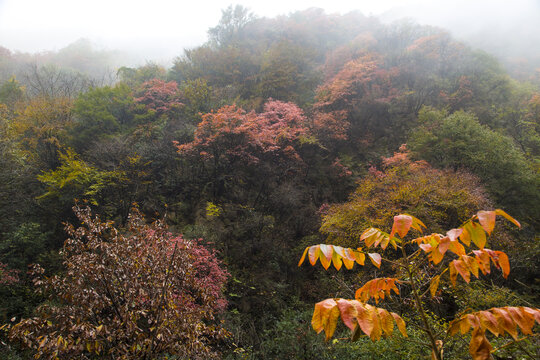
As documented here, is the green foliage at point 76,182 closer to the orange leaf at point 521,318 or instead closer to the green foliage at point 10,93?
the green foliage at point 10,93

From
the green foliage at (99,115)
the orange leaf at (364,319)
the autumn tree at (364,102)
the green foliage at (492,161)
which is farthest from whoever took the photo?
the autumn tree at (364,102)

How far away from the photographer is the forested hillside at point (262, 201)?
11.6 ft

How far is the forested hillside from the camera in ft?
→ 11.6

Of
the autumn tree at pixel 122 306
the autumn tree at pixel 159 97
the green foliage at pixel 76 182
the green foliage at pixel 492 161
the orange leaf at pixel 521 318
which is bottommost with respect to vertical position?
the green foliage at pixel 492 161

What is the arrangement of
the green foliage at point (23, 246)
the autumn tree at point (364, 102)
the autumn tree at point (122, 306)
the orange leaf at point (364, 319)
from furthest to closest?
1. the autumn tree at point (364, 102)
2. the green foliage at point (23, 246)
3. the autumn tree at point (122, 306)
4. the orange leaf at point (364, 319)

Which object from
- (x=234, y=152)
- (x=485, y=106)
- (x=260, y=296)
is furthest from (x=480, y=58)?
(x=260, y=296)

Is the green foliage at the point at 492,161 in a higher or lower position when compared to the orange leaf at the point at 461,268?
lower

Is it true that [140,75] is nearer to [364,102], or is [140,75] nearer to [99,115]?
[99,115]

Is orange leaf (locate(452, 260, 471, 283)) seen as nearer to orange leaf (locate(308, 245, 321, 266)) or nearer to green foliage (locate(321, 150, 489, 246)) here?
orange leaf (locate(308, 245, 321, 266))

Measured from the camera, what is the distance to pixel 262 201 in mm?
11844

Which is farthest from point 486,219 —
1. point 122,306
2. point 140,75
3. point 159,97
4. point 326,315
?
point 140,75

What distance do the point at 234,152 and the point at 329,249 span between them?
10.0 m

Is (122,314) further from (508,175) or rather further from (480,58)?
(480,58)

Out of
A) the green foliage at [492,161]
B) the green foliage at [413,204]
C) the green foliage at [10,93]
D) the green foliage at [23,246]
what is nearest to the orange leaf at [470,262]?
the green foliage at [413,204]
